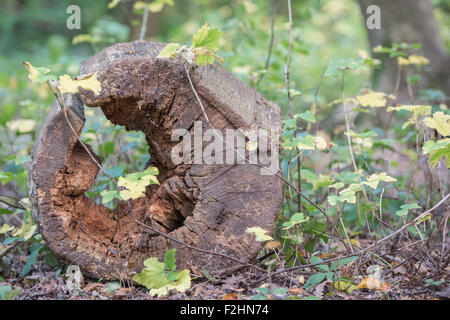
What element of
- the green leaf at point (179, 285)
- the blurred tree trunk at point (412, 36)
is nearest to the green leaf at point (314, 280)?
the green leaf at point (179, 285)

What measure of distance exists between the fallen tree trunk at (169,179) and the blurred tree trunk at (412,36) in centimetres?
280

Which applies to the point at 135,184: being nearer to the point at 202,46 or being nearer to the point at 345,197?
the point at 202,46

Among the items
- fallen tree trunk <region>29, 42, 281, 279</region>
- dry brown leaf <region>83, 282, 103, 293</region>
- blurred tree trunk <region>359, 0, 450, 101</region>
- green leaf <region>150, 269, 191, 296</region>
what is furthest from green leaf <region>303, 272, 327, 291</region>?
blurred tree trunk <region>359, 0, 450, 101</region>

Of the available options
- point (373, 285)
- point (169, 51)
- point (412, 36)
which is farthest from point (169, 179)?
point (412, 36)

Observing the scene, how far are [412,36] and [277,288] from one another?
3451 millimetres

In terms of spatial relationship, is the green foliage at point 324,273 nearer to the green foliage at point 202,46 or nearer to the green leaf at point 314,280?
the green leaf at point 314,280

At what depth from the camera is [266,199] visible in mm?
2061

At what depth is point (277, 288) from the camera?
1864 mm

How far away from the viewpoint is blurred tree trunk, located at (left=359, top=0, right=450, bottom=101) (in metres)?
4.21

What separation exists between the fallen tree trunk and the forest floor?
94 mm

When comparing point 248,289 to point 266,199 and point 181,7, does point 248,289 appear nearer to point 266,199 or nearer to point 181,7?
point 266,199

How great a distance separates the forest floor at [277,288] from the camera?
6.23ft

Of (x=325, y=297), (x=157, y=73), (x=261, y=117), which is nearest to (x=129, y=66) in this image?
(x=157, y=73)
